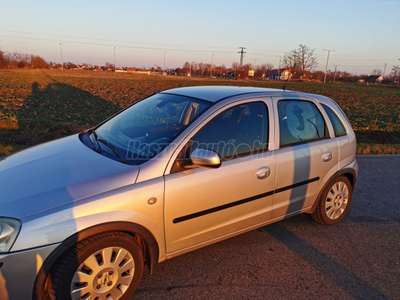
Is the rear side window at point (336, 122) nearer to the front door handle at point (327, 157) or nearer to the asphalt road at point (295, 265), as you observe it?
the front door handle at point (327, 157)

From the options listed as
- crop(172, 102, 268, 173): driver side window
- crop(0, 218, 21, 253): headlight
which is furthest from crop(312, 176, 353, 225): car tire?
crop(0, 218, 21, 253): headlight

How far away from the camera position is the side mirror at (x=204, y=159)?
252 centimetres

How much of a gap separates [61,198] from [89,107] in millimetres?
15005

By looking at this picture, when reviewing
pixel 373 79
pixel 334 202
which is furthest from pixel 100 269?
pixel 373 79

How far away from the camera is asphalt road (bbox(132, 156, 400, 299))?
8.98ft

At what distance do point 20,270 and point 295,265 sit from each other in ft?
8.09

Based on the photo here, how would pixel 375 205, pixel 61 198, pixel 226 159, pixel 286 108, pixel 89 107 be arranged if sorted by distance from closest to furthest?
1. pixel 61 198
2. pixel 226 159
3. pixel 286 108
4. pixel 375 205
5. pixel 89 107

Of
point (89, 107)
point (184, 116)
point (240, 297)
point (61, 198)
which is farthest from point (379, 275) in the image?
point (89, 107)

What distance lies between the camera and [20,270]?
1997 mm

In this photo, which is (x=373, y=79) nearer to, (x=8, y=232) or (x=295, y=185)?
(x=295, y=185)

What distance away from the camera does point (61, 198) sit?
85.7 inches

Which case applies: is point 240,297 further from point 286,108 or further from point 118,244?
point 286,108

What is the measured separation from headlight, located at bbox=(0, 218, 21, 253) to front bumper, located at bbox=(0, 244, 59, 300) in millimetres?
55

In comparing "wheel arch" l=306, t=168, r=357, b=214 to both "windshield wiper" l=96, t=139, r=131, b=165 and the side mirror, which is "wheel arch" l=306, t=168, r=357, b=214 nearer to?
the side mirror
